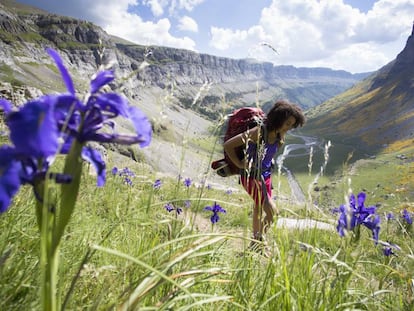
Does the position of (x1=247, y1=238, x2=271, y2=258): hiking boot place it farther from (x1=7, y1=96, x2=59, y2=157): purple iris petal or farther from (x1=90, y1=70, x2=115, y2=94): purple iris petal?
(x1=7, y1=96, x2=59, y2=157): purple iris petal

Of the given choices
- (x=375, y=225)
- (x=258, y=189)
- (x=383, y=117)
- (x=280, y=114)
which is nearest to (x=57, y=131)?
(x=258, y=189)

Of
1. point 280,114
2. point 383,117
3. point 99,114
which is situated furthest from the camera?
point 383,117

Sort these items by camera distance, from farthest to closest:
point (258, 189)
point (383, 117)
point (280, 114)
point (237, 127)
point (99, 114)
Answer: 1. point (383, 117)
2. point (237, 127)
3. point (280, 114)
4. point (258, 189)
5. point (99, 114)

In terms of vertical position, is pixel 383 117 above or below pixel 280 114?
above

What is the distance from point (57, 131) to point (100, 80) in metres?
0.33

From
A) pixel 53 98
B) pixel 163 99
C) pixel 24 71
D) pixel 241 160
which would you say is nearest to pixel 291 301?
pixel 163 99

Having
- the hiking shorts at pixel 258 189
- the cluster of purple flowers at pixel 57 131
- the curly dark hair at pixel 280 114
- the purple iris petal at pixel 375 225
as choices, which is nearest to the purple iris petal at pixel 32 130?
the cluster of purple flowers at pixel 57 131

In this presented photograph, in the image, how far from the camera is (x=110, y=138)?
110 centimetres

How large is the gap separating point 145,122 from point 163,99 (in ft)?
1.88

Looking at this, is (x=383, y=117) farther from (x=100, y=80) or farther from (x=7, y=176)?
(x=7, y=176)

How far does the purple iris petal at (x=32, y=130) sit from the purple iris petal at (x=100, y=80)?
317 mm

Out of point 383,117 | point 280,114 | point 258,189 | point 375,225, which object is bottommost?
point 375,225

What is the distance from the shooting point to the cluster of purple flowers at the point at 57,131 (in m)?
0.76

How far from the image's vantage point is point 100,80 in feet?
3.62
